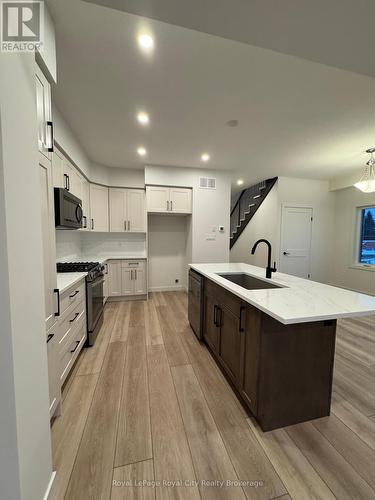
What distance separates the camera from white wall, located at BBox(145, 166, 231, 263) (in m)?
4.37

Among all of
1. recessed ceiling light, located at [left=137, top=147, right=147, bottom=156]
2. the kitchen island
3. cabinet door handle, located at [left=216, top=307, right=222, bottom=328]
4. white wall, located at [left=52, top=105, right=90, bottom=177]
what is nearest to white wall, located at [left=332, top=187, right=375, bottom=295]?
the kitchen island

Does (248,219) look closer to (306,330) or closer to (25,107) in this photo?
(306,330)

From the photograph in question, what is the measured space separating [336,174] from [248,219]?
2.34m

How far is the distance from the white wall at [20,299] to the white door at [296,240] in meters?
5.23

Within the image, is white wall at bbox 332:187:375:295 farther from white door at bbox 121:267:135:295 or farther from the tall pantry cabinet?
the tall pantry cabinet

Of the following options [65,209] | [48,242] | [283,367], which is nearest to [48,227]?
[48,242]

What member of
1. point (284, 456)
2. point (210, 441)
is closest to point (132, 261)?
point (210, 441)

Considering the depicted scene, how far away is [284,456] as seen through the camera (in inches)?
51.0

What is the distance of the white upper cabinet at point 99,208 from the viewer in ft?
13.8

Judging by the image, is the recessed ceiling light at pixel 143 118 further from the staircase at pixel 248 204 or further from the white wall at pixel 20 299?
the staircase at pixel 248 204

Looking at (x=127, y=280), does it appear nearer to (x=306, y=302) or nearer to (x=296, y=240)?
(x=306, y=302)


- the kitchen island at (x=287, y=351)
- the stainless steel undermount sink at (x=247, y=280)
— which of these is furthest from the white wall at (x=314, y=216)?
the kitchen island at (x=287, y=351)

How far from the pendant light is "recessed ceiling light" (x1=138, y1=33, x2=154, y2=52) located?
3774mm

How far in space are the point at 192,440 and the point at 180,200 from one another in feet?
12.7
